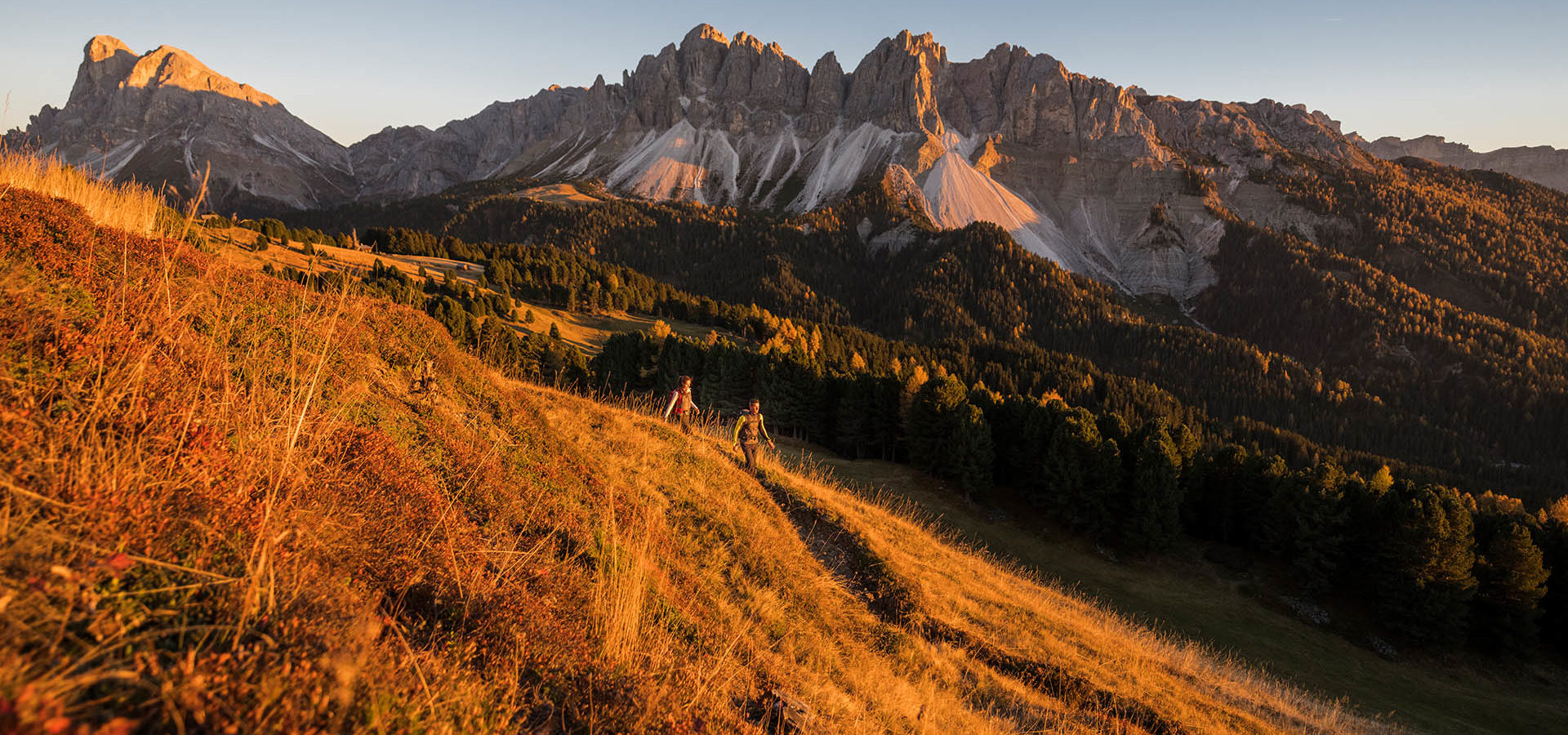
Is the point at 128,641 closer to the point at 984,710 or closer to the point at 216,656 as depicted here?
the point at 216,656

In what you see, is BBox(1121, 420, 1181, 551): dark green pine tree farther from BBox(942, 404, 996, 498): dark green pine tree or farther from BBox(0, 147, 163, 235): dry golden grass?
BBox(0, 147, 163, 235): dry golden grass

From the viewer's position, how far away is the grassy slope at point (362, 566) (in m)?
2.30

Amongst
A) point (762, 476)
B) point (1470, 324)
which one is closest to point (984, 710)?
point (762, 476)

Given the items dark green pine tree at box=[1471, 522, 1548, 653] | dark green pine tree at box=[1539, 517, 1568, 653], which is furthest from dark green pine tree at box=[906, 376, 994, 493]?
dark green pine tree at box=[1539, 517, 1568, 653]

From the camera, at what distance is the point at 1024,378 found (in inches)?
3804

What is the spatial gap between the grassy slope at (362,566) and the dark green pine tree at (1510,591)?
3050cm

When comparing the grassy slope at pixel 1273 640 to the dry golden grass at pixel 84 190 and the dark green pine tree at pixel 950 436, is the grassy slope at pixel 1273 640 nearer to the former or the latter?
the dark green pine tree at pixel 950 436

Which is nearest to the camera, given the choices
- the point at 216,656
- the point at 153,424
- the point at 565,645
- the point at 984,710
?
the point at 216,656

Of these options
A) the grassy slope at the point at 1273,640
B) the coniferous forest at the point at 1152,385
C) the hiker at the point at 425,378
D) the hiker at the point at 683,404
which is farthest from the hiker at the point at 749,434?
the grassy slope at the point at 1273,640

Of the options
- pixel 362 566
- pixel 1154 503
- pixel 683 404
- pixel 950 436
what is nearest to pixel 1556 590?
pixel 1154 503

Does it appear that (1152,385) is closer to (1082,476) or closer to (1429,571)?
(1082,476)

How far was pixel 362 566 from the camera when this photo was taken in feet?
12.1

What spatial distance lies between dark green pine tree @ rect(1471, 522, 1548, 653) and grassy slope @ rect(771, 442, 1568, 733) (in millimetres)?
1453

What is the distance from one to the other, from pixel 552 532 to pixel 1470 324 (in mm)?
243468
